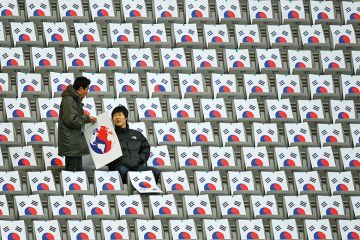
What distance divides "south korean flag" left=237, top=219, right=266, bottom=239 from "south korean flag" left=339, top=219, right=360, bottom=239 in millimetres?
674

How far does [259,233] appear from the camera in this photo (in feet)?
34.1

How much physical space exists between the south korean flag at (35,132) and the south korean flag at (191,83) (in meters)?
1.30

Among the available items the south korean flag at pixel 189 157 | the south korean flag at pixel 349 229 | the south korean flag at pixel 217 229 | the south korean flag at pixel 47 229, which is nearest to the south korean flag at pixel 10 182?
the south korean flag at pixel 47 229

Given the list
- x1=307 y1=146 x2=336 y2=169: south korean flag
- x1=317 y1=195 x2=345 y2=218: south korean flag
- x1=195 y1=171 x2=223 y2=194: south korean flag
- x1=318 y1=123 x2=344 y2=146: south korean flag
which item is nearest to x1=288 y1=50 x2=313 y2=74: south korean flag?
x1=318 y1=123 x2=344 y2=146: south korean flag

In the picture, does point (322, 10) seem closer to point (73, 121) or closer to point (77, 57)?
point (77, 57)

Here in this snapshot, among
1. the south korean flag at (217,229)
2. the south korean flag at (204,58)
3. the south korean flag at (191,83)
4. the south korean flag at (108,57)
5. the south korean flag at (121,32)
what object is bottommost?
the south korean flag at (217,229)

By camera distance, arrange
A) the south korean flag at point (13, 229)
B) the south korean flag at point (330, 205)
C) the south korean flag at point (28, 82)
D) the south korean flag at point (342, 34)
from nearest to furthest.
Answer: the south korean flag at point (13, 229), the south korean flag at point (330, 205), the south korean flag at point (28, 82), the south korean flag at point (342, 34)

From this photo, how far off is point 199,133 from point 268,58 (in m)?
1.18

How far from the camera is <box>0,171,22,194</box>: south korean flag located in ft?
33.9

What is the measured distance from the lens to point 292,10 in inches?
487

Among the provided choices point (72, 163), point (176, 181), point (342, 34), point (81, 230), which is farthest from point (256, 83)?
point (81, 230)

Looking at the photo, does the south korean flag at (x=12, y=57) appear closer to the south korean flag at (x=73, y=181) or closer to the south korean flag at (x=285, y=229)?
the south korean flag at (x=73, y=181)

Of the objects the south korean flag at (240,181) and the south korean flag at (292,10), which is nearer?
the south korean flag at (240,181)

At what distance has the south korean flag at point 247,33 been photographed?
12.0 metres
